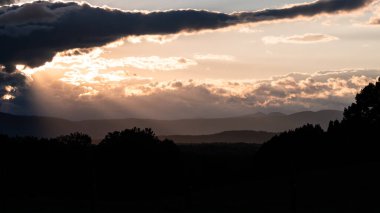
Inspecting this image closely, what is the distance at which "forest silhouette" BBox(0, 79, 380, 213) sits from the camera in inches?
4806

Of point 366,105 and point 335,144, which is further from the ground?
point 366,105

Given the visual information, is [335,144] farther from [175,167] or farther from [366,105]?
[175,167]

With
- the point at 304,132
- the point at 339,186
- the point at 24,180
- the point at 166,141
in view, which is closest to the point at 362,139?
the point at 304,132

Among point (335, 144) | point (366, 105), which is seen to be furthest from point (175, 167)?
point (366, 105)

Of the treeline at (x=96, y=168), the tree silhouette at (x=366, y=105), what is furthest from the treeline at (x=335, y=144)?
the treeline at (x=96, y=168)

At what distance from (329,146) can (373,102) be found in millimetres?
15705

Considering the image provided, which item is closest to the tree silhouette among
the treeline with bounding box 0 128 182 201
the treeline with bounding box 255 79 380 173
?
the treeline with bounding box 255 79 380 173

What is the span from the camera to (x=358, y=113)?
149125 millimetres

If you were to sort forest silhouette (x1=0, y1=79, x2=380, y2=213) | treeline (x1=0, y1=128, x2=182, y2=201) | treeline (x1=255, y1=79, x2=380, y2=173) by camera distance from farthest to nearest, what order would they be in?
treeline (x1=255, y1=79, x2=380, y2=173), treeline (x1=0, y1=128, x2=182, y2=201), forest silhouette (x1=0, y1=79, x2=380, y2=213)

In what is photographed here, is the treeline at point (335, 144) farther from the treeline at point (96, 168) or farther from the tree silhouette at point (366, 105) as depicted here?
the treeline at point (96, 168)

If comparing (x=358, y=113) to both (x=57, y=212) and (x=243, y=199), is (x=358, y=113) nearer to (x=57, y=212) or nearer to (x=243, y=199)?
(x=243, y=199)

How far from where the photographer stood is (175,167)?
138 meters

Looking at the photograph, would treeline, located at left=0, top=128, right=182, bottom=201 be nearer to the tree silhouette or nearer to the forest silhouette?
the forest silhouette

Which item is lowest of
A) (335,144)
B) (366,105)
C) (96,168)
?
(96,168)
